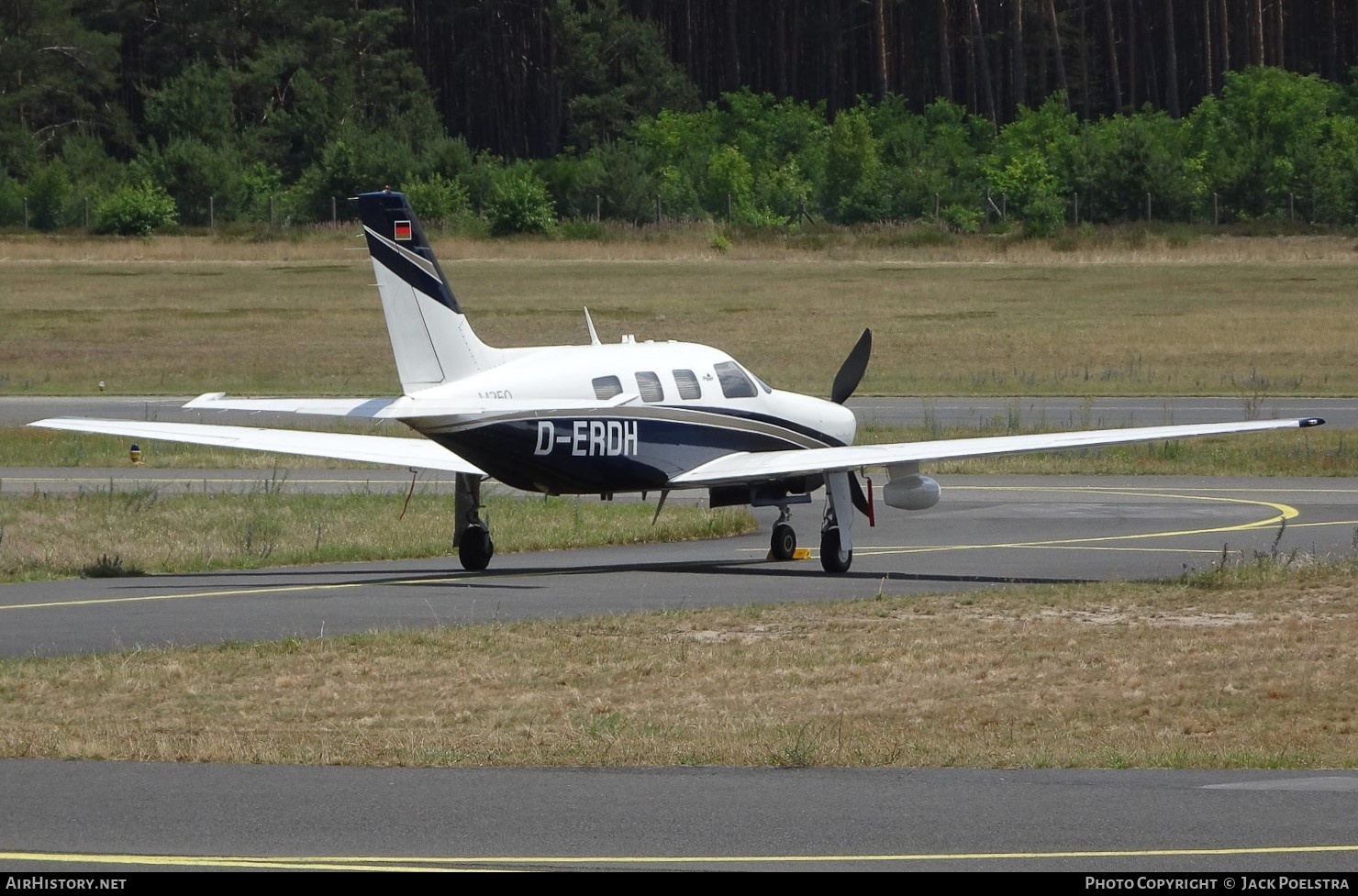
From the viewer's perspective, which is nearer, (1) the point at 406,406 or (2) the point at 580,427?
(1) the point at 406,406

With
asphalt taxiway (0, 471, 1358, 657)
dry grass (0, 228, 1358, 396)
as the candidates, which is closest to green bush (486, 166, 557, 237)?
dry grass (0, 228, 1358, 396)

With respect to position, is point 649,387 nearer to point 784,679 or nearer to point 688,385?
point 688,385

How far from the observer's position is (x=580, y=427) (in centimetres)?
2112

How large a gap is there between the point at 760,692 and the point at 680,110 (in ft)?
375

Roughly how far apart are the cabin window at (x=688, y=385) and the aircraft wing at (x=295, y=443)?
2.53 meters

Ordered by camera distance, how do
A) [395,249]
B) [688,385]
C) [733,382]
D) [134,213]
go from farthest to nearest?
1. [134,213]
2. [733,382]
3. [688,385]
4. [395,249]

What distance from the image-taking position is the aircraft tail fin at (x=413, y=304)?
20484 millimetres

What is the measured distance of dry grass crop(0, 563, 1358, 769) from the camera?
40.5 ft

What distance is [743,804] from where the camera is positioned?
35.0 feet

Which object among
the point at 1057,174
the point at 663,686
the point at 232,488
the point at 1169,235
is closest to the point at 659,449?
the point at 663,686

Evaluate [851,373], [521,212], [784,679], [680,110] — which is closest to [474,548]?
[851,373]

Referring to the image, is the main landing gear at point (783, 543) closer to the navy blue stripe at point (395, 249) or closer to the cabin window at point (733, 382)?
the cabin window at point (733, 382)

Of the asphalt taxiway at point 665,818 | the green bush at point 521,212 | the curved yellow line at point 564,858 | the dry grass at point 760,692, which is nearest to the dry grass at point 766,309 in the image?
the green bush at point 521,212
